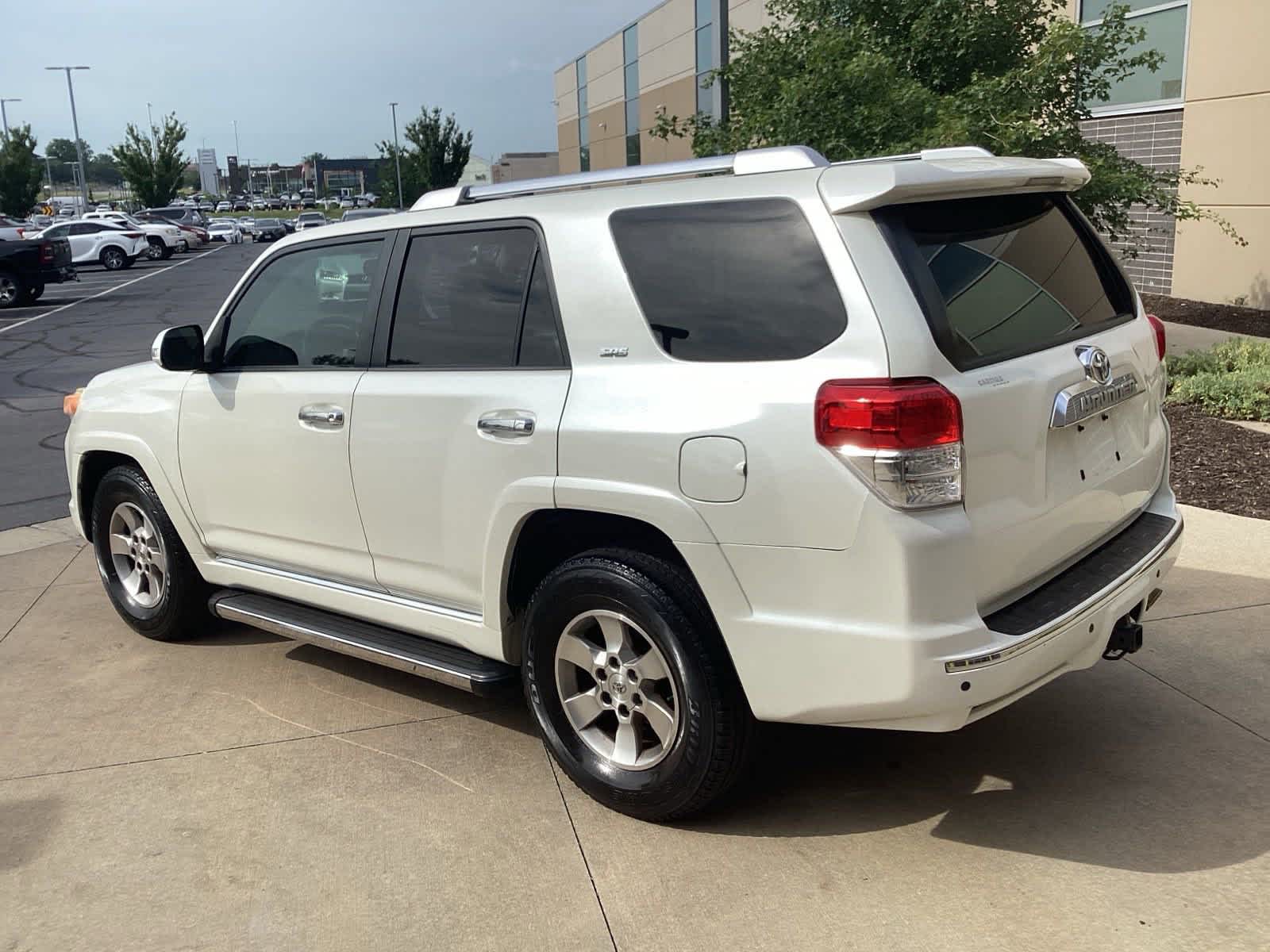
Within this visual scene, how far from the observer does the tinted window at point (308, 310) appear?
4.44 meters

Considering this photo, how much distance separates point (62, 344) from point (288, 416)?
1619 centimetres

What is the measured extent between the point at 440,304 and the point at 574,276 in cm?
68

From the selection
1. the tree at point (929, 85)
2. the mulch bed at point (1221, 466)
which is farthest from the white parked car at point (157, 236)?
the mulch bed at point (1221, 466)

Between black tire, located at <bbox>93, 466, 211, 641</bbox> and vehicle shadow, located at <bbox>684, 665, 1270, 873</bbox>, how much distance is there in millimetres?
2763

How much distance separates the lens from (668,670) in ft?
11.3

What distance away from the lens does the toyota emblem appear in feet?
11.3

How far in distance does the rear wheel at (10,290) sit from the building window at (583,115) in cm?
4061

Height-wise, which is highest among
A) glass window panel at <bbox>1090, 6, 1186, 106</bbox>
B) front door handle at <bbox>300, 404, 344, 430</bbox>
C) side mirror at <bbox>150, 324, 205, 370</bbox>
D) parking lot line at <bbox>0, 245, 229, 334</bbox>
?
glass window panel at <bbox>1090, 6, 1186, 106</bbox>

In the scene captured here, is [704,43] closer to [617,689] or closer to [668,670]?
[617,689]

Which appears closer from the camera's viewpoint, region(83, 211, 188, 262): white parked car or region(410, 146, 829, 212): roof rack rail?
region(410, 146, 829, 212): roof rack rail

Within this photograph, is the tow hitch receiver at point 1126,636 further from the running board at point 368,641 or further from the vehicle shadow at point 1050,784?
the running board at point 368,641

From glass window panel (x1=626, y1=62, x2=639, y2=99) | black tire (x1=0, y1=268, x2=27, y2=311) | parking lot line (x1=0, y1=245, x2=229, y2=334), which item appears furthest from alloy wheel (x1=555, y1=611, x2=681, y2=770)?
glass window panel (x1=626, y1=62, x2=639, y2=99)

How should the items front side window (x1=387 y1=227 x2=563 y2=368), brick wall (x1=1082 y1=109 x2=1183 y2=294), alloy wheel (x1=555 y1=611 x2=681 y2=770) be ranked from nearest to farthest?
alloy wheel (x1=555 y1=611 x2=681 y2=770)
front side window (x1=387 y1=227 x2=563 y2=368)
brick wall (x1=1082 y1=109 x2=1183 y2=294)

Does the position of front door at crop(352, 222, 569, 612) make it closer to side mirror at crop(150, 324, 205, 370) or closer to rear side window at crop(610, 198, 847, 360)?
rear side window at crop(610, 198, 847, 360)
